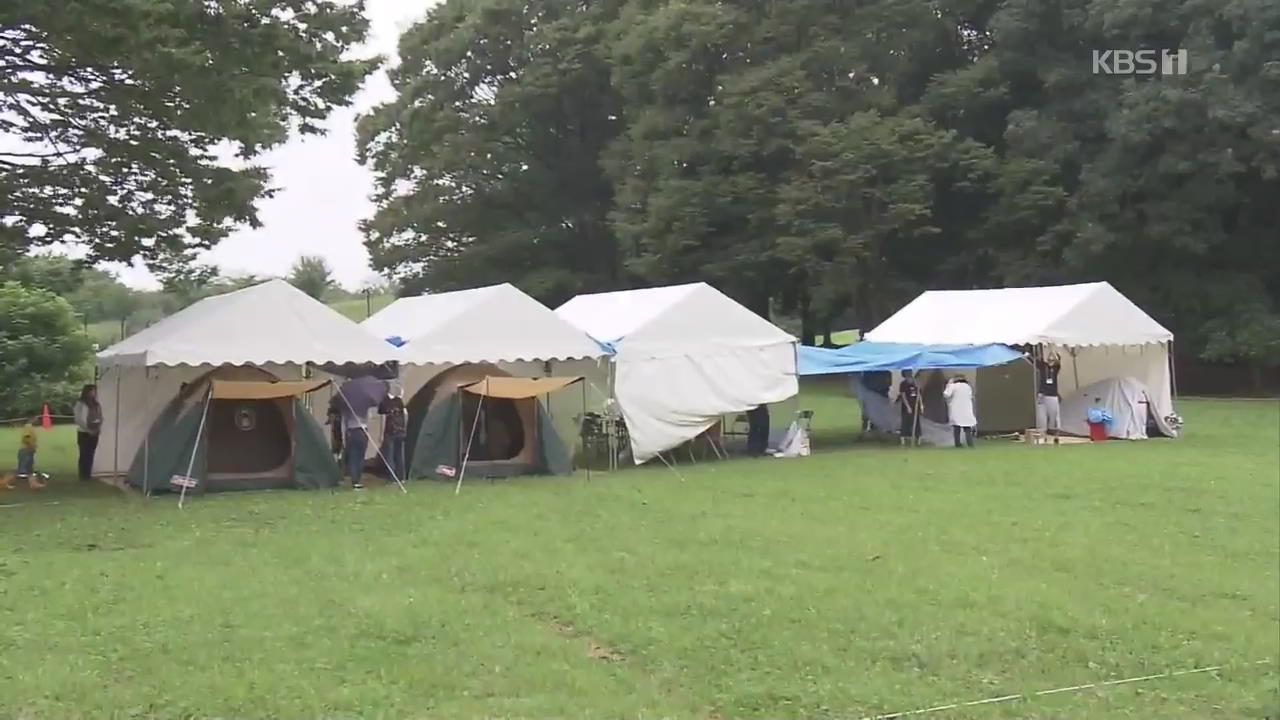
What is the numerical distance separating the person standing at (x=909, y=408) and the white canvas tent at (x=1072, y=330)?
1435mm

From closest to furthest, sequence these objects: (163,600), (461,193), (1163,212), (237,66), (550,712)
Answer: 1. (550,712)
2. (163,600)
3. (237,66)
4. (1163,212)
5. (461,193)

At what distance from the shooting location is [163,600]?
23.6 ft

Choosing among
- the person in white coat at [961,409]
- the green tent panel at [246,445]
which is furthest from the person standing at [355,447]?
the person in white coat at [961,409]

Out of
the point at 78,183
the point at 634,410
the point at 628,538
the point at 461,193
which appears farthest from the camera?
the point at 461,193

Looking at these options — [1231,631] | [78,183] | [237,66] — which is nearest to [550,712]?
[1231,631]

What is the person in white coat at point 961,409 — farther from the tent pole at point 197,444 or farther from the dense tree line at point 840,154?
the dense tree line at point 840,154

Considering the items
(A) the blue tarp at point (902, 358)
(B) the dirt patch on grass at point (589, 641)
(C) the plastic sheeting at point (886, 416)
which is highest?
(A) the blue tarp at point (902, 358)

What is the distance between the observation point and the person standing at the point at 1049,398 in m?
19.4

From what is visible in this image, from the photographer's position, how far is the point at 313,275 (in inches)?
2003

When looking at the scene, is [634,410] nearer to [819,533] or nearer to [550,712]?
[819,533]

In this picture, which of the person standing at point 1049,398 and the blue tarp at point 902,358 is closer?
the blue tarp at point 902,358

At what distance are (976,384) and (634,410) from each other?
7.47 metres

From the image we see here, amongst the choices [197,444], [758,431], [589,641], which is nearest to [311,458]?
[197,444]

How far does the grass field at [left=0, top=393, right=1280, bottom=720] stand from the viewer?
5465 millimetres
